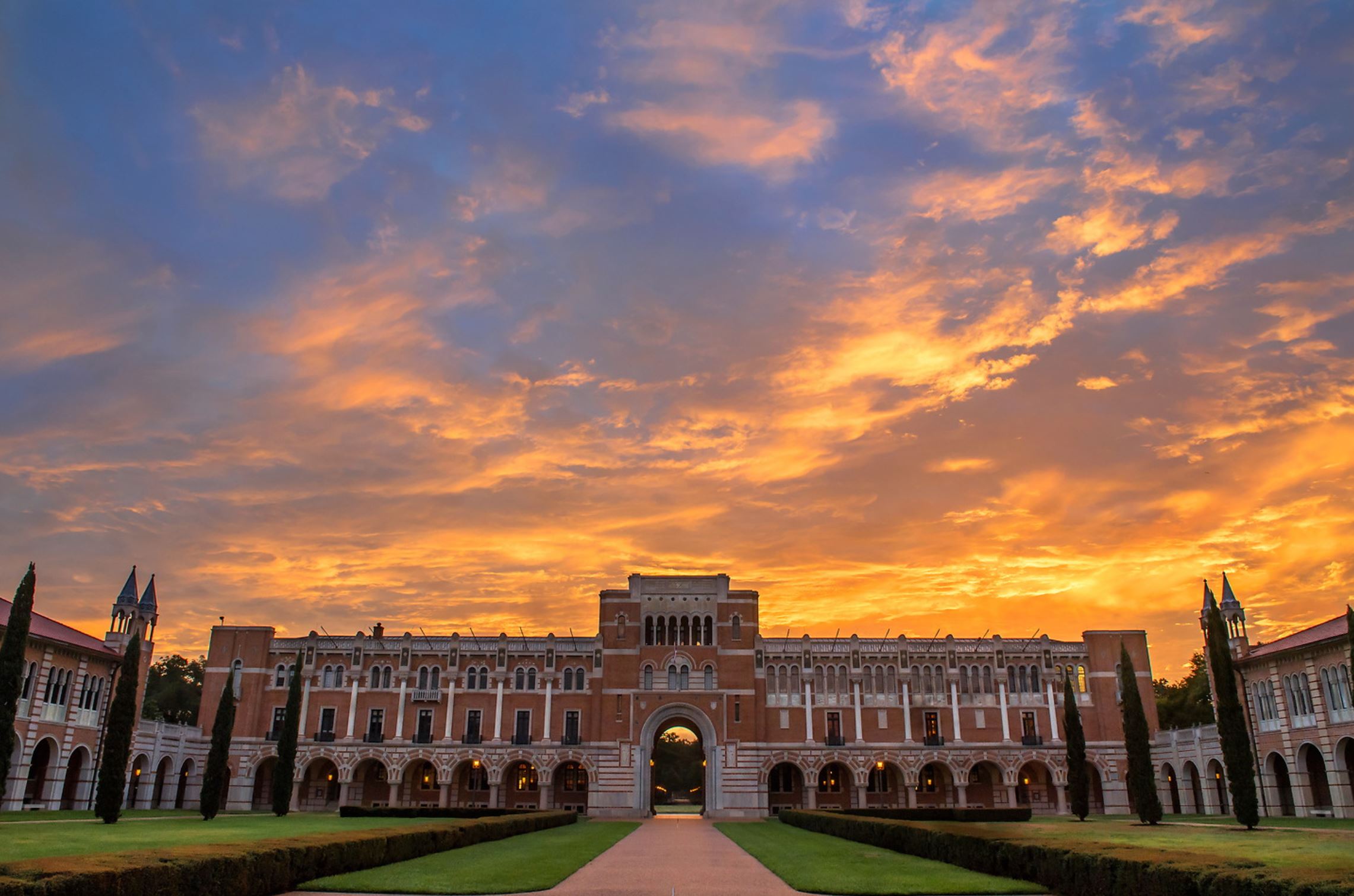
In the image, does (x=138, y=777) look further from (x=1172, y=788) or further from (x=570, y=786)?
(x=1172, y=788)

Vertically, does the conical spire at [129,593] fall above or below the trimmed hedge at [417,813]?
above

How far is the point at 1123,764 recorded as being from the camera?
62.4 meters

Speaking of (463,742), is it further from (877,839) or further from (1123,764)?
(1123,764)

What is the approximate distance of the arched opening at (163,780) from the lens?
58.9m

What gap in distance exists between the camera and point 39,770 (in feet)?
156

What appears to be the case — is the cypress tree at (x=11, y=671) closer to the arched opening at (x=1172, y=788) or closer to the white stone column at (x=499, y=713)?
the white stone column at (x=499, y=713)

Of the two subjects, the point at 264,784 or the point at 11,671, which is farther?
the point at 264,784

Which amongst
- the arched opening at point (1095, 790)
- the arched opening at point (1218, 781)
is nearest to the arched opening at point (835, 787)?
the arched opening at point (1095, 790)

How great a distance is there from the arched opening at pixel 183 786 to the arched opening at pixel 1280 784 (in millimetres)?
62056

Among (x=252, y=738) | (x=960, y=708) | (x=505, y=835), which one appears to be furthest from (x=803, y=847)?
(x=252, y=738)

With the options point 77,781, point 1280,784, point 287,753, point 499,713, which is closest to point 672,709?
point 499,713

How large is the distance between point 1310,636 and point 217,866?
161 feet

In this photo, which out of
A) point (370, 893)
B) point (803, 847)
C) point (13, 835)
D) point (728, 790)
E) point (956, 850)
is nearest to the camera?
point (370, 893)

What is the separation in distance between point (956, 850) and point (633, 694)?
131 feet
